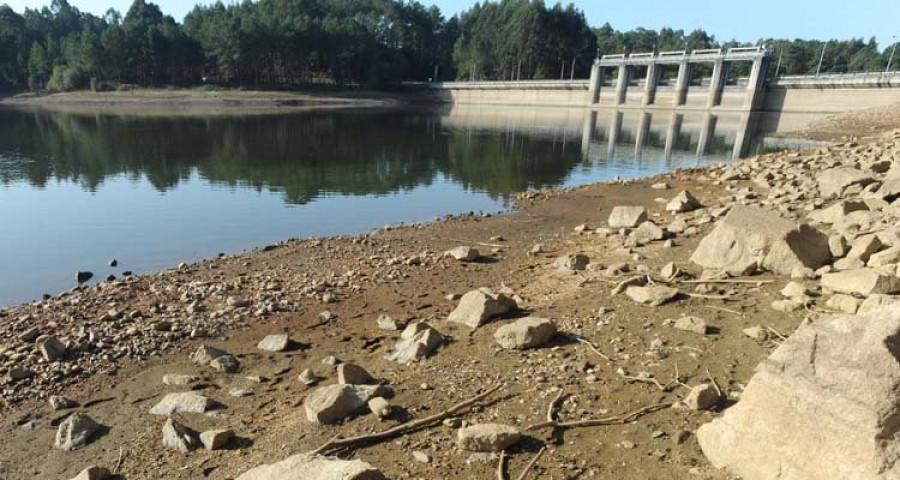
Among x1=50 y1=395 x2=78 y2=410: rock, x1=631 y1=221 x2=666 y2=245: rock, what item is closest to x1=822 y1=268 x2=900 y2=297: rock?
x1=631 y1=221 x2=666 y2=245: rock

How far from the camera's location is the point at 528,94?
394 ft

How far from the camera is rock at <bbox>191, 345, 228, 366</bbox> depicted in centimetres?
882

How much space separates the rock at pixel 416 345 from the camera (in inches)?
314

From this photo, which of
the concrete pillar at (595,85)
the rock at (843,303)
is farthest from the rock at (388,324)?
the concrete pillar at (595,85)

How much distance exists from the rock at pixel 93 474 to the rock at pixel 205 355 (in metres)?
2.77

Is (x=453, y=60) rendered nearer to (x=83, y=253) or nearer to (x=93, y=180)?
(x=93, y=180)

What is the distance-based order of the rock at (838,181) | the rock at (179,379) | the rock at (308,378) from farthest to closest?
the rock at (838,181)
the rock at (179,379)
the rock at (308,378)

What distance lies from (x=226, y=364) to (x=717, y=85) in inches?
3950

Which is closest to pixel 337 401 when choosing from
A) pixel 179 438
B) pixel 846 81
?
pixel 179 438

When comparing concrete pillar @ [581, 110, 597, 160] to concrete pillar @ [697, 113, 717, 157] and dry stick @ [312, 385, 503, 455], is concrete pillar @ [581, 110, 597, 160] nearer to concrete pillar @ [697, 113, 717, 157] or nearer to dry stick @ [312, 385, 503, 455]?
concrete pillar @ [697, 113, 717, 157]

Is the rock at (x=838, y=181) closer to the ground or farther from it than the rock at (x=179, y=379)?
farther from it

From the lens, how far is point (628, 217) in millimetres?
15734

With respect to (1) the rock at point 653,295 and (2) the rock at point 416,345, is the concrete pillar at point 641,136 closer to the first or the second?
(1) the rock at point 653,295

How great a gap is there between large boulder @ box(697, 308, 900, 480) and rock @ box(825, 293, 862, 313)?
3378 mm
